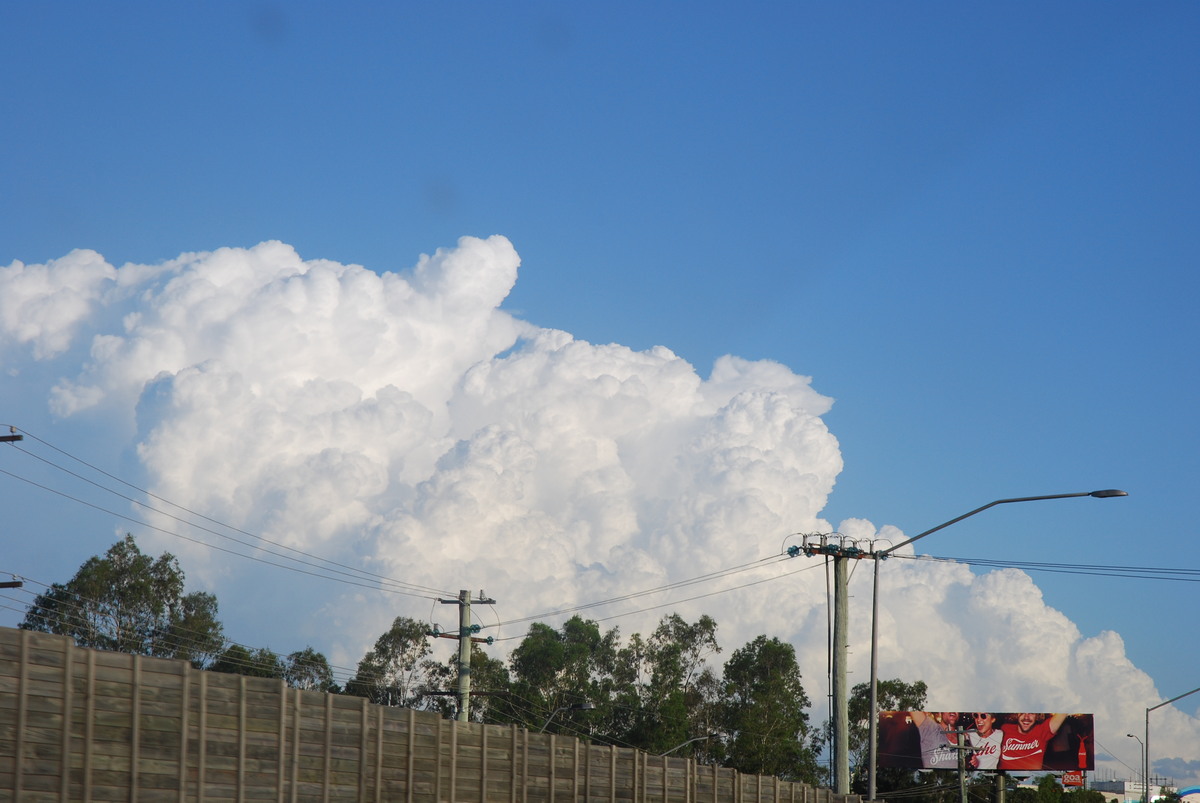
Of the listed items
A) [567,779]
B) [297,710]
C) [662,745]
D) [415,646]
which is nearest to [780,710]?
[662,745]

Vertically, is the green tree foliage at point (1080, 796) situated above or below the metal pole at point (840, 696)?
below

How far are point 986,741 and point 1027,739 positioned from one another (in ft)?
8.98

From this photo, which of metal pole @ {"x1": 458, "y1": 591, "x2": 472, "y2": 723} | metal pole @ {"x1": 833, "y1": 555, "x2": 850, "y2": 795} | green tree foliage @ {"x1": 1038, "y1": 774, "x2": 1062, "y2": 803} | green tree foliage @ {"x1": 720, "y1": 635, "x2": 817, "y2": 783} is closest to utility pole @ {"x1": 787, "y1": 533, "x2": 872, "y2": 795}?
metal pole @ {"x1": 833, "y1": 555, "x2": 850, "y2": 795}

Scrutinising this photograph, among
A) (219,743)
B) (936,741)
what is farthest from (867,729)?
(219,743)

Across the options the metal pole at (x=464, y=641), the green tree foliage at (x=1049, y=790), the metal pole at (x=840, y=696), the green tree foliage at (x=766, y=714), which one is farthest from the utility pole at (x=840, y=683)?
the green tree foliage at (x=1049, y=790)

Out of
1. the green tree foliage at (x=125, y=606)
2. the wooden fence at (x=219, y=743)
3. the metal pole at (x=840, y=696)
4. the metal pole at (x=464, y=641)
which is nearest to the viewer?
the wooden fence at (x=219, y=743)

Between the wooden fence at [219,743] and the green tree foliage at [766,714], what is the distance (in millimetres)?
64044

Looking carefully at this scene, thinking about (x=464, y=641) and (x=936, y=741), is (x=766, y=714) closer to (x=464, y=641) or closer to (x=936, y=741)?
(x=936, y=741)

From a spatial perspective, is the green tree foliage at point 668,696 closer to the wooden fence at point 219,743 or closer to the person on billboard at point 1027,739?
the person on billboard at point 1027,739

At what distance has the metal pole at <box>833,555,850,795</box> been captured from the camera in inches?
1251

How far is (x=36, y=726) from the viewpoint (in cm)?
1407

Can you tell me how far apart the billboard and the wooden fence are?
70.0 m

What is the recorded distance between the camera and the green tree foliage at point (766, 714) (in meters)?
84.0

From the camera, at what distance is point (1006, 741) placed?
277 ft
